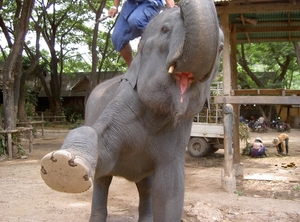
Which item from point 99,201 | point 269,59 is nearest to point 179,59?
point 99,201

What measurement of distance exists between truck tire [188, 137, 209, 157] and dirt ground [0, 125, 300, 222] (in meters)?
0.74

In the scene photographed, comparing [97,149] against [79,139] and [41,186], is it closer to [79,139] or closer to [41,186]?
[79,139]

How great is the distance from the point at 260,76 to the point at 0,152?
22.8 metres

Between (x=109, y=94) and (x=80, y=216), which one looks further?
(x=80, y=216)

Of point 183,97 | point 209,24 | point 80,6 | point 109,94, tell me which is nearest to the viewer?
point 209,24

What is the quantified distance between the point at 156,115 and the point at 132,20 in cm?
91

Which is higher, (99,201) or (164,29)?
(164,29)

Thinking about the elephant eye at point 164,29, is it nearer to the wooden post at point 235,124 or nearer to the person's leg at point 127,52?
the person's leg at point 127,52

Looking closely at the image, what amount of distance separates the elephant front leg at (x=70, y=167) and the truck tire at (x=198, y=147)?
→ 34.2ft

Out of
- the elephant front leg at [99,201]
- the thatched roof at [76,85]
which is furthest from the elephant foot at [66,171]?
the thatched roof at [76,85]

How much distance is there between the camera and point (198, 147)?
12812 mm

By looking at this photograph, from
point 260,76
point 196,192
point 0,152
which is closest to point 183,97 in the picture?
point 196,192

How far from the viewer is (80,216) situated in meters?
5.59

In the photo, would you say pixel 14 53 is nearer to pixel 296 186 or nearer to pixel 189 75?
pixel 296 186
